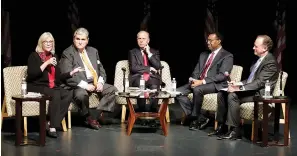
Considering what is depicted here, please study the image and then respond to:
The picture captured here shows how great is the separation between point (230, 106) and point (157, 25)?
8206 mm

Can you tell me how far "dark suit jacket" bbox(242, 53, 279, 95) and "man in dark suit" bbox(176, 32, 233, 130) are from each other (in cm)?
79

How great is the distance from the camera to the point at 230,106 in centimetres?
711

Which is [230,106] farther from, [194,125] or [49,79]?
[49,79]

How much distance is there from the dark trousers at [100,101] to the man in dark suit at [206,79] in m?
0.82

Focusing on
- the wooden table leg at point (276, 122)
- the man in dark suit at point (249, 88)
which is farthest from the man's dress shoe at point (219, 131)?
the wooden table leg at point (276, 122)

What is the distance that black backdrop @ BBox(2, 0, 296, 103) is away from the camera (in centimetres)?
1445

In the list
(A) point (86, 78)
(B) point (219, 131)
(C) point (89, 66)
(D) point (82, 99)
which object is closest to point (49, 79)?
(D) point (82, 99)

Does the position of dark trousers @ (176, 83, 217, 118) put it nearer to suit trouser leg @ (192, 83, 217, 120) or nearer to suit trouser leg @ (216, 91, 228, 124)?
suit trouser leg @ (192, 83, 217, 120)

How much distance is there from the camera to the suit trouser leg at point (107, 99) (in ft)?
25.5

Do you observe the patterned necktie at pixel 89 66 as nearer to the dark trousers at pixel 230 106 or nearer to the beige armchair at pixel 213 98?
the beige armchair at pixel 213 98

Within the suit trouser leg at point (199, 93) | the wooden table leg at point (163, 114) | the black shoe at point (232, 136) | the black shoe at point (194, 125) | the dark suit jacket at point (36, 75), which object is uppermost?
the dark suit jacket at point (36, 75)

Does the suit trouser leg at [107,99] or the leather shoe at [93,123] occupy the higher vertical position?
the suit trouser leg at [107,99]

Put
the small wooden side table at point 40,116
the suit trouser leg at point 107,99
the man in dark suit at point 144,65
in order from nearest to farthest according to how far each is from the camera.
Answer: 1. the small wooden side table at point 40,116
2. the suit trouser leg at point 107,99
3. the man in dark suit at point 144,65

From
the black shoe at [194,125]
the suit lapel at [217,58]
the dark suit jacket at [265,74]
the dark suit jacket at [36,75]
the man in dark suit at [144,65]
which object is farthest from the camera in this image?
the man in dark suit at [144,65]
